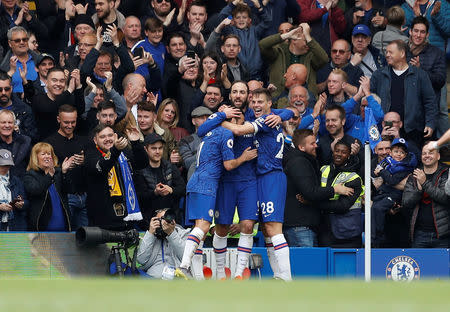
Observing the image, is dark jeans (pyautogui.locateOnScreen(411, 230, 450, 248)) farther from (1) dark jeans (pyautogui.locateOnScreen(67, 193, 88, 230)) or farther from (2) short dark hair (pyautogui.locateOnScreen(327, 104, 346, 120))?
(1) dark jeans (pyautogui.locateOnScreen(67, 193, 88, 230))

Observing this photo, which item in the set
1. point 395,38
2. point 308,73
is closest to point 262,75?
point 308,73

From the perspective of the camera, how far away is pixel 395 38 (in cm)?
1681

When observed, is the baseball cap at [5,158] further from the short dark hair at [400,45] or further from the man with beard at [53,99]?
the short dark hair at [400,45]

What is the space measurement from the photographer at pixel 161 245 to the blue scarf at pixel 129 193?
0.78 metres

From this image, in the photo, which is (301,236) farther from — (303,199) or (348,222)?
(348,222)

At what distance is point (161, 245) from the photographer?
11.9m

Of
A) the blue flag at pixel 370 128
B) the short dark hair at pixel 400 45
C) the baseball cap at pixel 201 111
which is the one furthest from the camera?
the short dark hair at pixel 400 45

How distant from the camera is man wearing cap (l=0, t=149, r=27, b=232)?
12484mm

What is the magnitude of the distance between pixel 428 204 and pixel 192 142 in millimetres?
3417

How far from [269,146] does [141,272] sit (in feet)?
6.56

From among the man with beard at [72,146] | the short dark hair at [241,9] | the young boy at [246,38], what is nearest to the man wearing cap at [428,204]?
the man with beard at [72,146]

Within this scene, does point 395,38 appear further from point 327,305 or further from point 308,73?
point 327,305

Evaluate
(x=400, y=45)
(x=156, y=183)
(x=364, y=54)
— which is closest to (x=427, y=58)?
(x=400, y=45)

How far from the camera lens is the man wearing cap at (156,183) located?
13.2 m
